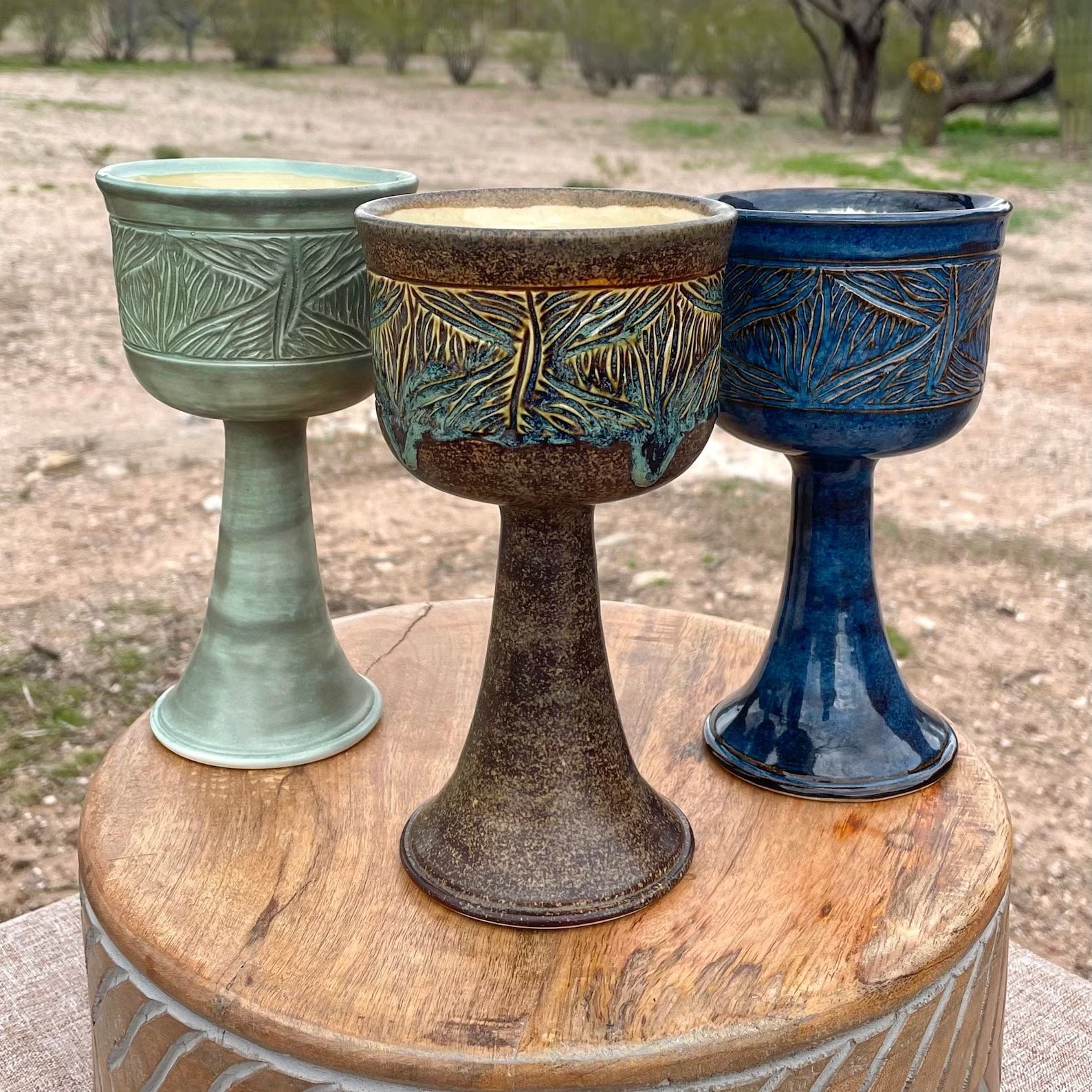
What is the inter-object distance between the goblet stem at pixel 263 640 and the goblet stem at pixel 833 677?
342mm

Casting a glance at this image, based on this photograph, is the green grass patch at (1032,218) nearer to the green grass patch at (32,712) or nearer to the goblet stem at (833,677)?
the green grass patch at (32,712)

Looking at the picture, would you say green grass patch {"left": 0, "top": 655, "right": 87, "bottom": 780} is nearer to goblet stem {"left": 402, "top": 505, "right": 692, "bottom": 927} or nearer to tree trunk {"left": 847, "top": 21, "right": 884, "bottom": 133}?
goblet stem {"left": 402, "top": 505, "right": 692, "bottom": 927}

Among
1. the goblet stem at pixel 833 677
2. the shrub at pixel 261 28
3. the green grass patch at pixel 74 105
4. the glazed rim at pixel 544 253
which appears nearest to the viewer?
the glazed rim at pixel 544 253

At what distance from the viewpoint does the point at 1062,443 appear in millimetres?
3074

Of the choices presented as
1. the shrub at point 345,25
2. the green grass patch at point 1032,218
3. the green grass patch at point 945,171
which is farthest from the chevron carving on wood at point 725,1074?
the shrub at point 345,25

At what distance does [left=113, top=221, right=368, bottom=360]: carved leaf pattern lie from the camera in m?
0.77

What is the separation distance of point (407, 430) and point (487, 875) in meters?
0.29

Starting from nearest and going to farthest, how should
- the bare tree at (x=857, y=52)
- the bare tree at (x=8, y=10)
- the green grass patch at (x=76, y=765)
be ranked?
the green grass patch at (x=76, y=765), the bare tree at (x=857, y=52), the bare tree at (x=8, y=10)

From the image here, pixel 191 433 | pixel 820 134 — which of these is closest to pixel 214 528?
pixel 191 433

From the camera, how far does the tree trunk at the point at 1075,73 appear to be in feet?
27.3

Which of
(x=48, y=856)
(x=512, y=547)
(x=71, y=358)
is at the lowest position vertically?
(x=48, y=856)

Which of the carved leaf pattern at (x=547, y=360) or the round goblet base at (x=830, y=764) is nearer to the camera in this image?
the carved leaf pattern at (x=547, y=360)

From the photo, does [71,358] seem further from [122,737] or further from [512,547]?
[512,547]

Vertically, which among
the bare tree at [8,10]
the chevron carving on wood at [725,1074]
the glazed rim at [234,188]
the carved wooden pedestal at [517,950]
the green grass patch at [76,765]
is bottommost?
the green grass patch at [76,765]
